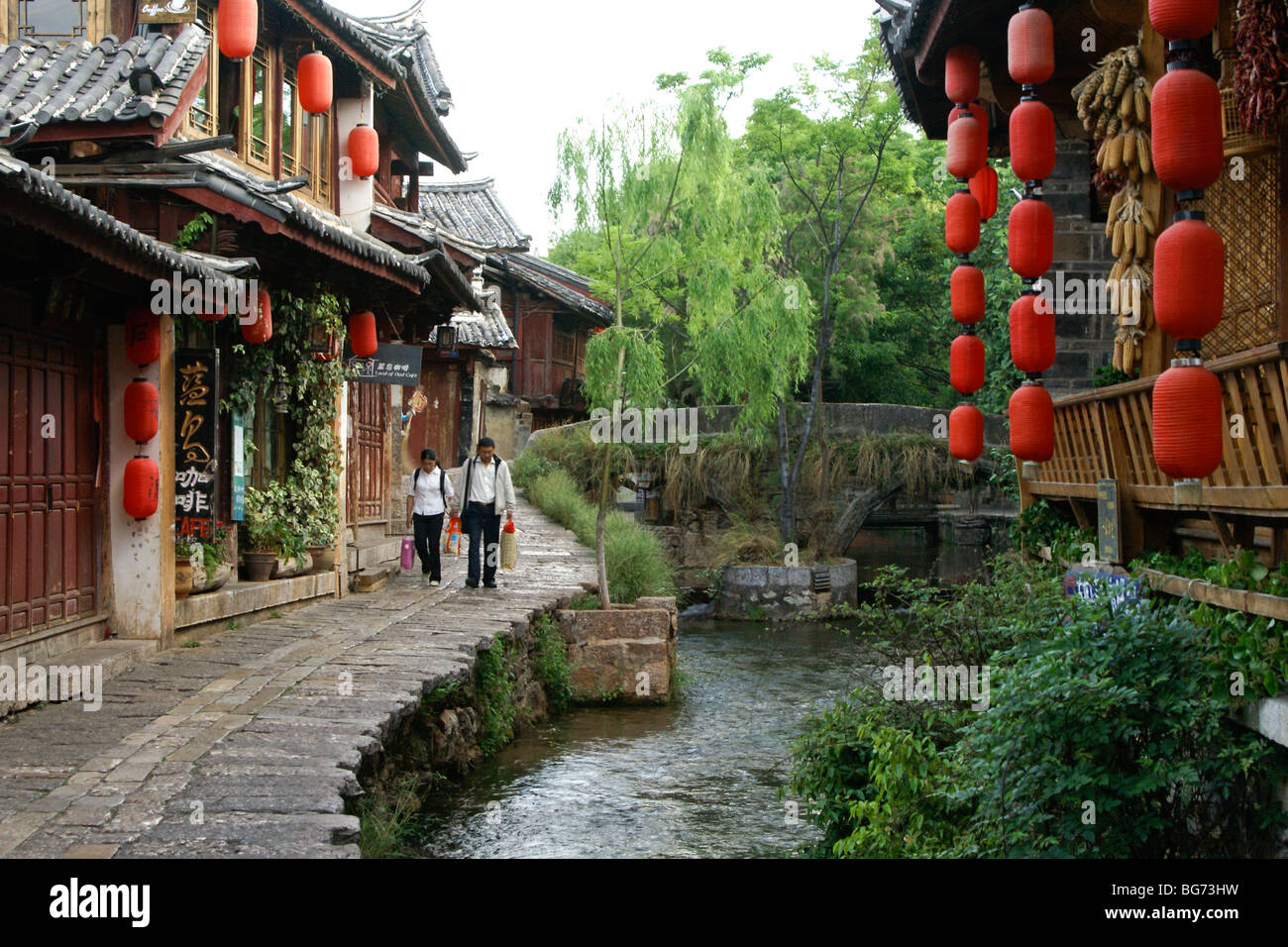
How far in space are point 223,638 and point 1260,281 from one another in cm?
807

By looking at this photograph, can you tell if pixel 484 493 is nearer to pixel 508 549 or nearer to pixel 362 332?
pixel 508 549

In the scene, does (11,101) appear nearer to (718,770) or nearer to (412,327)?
(718,770)

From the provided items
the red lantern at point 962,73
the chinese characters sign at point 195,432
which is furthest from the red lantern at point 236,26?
the red lantern at point 962,73

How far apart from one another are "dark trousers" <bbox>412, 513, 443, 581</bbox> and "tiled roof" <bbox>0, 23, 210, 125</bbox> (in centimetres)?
659

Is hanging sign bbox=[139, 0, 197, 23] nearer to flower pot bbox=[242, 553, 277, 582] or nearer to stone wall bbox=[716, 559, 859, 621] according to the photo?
flower pot bbox=[242, 553, 277, 582]

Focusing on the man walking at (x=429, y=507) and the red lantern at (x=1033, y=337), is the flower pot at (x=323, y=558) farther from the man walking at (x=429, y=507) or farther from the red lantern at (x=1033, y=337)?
the red lantern at (x=1033, y=337)

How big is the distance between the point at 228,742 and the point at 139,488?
314 centimetres

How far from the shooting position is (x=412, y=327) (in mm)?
16375

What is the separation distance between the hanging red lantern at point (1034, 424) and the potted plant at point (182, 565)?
248 inches

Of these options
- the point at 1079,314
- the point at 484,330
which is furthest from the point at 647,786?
the point at 484,330

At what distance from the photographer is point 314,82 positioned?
1165 centimetres

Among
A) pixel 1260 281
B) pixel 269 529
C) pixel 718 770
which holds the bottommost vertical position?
pixel 718 770

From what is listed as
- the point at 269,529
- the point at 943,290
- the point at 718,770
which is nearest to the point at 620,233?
the point at 269,529
